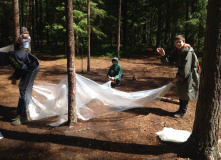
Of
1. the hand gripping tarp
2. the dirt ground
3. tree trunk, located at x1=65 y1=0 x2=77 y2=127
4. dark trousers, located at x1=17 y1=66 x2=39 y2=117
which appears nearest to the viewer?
the dirt ground

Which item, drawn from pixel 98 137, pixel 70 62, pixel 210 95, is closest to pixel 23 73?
pixel 70 62

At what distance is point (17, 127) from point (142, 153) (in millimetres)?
2823

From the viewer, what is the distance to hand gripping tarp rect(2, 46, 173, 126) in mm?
4418

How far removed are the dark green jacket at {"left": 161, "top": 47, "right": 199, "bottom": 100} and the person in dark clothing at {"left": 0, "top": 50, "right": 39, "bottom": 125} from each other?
3435 mm

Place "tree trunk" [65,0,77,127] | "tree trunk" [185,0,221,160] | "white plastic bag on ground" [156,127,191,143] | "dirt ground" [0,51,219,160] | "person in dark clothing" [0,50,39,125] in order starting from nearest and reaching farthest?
"tree trunk" [185,0,221,160], "dirt ground" [0,51,219,160], "white plastic bag on ground" [156,127,191,143], "tree trunk" [65,0,77,127], "person in dark clothing" [0,50,39,125]

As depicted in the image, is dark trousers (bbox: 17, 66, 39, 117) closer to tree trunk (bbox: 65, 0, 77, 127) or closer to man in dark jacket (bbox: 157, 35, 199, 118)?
tree trunk (bbox: 65, 0, 77, 127)

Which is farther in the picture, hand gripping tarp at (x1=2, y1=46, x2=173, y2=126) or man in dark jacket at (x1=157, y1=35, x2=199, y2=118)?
hand gripping tarp at (x1=2, y1=46, x2=173, y2=126)

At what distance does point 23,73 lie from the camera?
4.33 meters

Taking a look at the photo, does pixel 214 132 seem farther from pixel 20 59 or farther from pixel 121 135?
pixel 20 59

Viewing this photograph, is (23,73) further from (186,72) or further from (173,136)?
(186,72)

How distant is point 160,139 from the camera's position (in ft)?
11.5

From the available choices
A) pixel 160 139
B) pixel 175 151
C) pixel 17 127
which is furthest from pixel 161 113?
pixel 17 127

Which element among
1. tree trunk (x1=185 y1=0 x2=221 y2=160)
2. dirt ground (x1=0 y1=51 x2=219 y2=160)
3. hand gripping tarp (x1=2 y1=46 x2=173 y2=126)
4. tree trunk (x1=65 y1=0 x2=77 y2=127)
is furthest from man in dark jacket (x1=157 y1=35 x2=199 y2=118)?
tree trunk (x1=65 y1=0 x2=77 y2=127)

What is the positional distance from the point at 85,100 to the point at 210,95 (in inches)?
114
